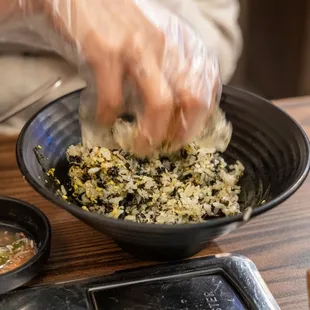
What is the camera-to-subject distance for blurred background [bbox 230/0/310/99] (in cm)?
238

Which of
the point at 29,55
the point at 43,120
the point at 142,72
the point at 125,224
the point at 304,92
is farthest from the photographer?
the point at 304,92

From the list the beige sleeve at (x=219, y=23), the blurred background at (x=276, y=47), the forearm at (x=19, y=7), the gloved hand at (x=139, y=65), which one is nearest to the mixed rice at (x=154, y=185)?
the gloved hand at (x=139, y=65)

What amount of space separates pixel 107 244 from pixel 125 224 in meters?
0.21

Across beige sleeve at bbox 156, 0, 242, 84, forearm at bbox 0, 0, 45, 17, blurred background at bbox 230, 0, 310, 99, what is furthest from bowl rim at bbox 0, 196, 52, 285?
blurred background at bbox 230, 0, 310, 99

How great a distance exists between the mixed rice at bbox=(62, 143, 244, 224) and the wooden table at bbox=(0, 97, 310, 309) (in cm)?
7

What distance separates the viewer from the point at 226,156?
3.23 ft

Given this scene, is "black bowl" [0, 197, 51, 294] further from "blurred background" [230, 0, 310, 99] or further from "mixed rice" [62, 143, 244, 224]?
"blurred background" [230, 0, 310, 99]

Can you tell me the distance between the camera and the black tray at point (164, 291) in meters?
0.75

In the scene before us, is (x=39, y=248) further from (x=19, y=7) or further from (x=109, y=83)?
(x=19, y=7)

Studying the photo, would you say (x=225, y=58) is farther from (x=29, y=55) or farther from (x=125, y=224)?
(x=125, y=224)

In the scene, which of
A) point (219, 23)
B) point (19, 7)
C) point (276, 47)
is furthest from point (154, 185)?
point (276, 47)

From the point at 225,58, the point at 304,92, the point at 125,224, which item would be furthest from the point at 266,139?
the point at 304,92

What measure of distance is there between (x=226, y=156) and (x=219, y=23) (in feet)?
1.85

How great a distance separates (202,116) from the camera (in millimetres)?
852
